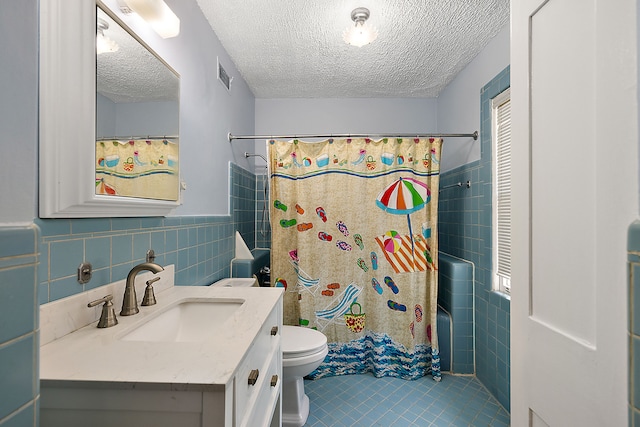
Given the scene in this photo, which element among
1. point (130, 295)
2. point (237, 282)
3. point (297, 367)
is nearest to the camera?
point (130, 295)

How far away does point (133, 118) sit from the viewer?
1.17 m

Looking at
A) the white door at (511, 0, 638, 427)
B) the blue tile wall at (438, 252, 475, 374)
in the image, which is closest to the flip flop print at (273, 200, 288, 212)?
the blue tile wall at (438, 252, 475, 374)

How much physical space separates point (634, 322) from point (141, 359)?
101cm

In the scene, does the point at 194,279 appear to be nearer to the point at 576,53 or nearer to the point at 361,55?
the point at 576,53

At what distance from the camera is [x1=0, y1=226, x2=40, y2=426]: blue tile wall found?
0.38 meters

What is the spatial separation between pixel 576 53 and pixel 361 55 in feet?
6.23

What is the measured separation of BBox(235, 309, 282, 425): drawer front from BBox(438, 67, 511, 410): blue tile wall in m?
1.41

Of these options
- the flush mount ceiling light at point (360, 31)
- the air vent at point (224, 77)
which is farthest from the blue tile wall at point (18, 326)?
the air vent at point (224, 77)

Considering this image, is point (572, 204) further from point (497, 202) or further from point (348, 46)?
point (348, 46)

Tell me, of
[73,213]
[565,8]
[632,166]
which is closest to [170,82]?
[73,213]

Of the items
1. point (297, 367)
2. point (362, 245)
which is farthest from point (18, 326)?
point (362, 245)

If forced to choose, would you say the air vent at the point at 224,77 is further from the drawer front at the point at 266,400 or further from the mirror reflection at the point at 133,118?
the drawer front at the point at 266,400

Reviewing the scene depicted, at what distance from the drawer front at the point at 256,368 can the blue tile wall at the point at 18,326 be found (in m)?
0.42

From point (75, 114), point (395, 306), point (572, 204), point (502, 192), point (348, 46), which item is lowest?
point (395, 306)
